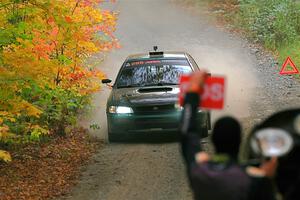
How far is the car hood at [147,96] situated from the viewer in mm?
11766

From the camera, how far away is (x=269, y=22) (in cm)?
2697

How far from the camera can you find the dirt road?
8969 mm

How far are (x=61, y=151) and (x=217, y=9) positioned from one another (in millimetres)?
22988

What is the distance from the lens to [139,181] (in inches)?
359

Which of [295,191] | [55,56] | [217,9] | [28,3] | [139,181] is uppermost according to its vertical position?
[217,9]

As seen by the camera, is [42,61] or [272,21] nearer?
[42,61]

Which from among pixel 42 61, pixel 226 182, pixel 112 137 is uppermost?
pixel 42 61

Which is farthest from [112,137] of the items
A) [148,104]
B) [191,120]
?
[191,120]

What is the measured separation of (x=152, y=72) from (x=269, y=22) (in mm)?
15351

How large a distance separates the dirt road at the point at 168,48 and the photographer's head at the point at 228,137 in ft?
15.3

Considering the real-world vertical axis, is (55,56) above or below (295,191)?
above

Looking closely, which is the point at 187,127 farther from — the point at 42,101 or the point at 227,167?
the point at 42,101

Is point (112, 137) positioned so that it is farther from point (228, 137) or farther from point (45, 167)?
point (228, 137)

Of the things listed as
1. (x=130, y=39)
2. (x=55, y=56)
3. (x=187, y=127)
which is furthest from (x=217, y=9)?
(x=187, y=127)
